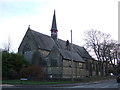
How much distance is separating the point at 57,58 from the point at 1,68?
14962mm

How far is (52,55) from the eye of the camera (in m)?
59.3

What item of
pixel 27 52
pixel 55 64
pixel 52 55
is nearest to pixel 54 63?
pixel 55 64

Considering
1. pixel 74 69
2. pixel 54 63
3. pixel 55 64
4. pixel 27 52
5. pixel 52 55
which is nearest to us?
pixel 55 64

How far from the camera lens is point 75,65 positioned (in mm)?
63844

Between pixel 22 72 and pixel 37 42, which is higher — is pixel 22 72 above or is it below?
below

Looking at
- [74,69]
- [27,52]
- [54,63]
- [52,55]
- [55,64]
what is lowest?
[74,69]

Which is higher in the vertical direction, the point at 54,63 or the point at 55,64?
the point at 54,63

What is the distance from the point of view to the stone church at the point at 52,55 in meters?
58.5

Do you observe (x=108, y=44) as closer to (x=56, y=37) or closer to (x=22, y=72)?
(x=56, y=37)

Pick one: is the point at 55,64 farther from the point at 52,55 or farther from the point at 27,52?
the point at 27,52

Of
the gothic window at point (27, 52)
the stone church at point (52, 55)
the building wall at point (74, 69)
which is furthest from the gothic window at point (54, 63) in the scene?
the gothic window at point (27, 52)

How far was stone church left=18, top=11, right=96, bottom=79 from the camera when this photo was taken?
58500 mm

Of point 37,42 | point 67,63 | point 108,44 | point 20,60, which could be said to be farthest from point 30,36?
point 108,44

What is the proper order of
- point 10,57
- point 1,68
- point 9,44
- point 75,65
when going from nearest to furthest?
point 1,68
point 10,57
point 75,65
point 9,44
